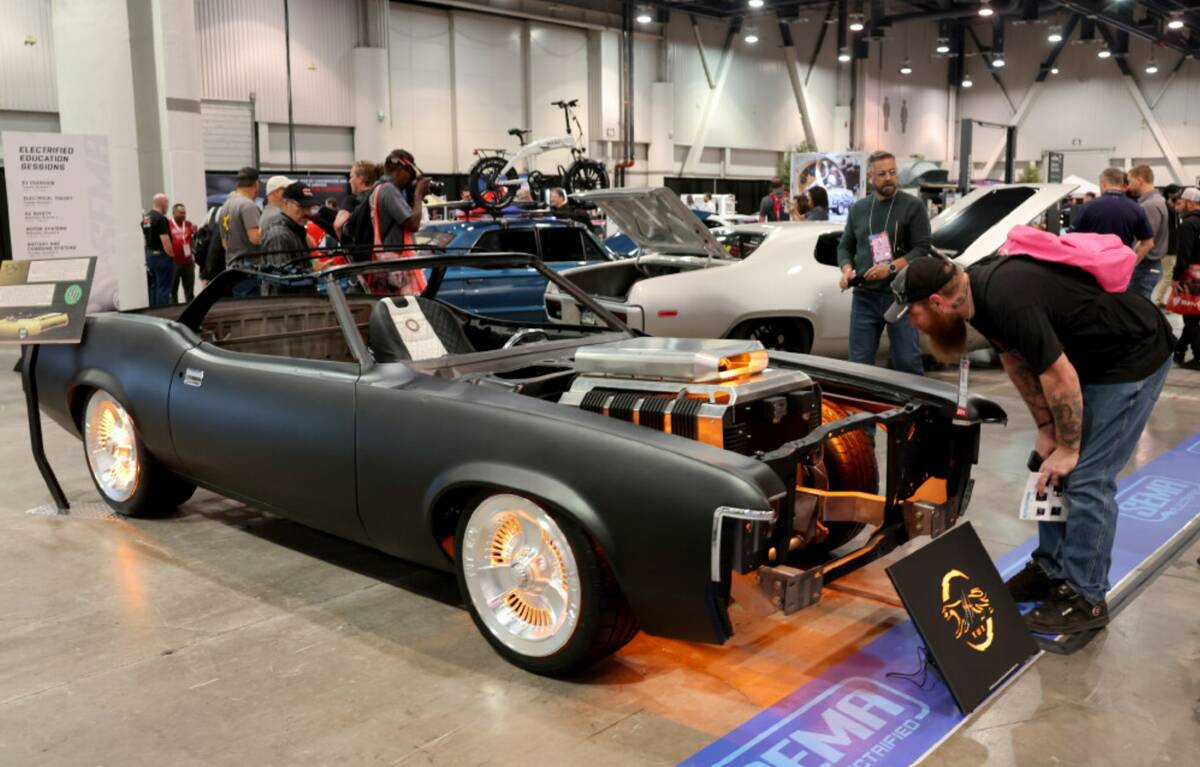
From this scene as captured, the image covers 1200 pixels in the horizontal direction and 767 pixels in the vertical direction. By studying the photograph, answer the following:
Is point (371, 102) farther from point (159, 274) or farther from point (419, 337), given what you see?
→ point (419, 337)

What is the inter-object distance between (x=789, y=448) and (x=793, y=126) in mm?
30279

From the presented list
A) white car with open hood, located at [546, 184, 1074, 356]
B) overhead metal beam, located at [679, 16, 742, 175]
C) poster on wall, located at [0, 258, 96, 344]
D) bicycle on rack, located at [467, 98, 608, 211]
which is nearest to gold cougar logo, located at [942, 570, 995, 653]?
poster on wall, located at [0, 258, 96, 344]

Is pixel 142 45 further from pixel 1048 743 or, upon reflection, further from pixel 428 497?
pixel 1048 743

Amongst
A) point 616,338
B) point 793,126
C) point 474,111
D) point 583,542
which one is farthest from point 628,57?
point 583,542

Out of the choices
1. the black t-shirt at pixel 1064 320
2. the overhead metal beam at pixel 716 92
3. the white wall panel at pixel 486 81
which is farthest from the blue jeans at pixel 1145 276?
the overhead metal beam at pixel 716 92

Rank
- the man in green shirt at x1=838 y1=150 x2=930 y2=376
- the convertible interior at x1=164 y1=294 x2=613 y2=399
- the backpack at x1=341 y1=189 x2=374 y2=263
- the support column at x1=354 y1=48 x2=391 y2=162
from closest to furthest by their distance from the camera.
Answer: the convertible interior at x1=164 y1=294 x2=613 y2=399
the man in green shirt at x1=838 y1=150 x2=930 y2=376
the backpack at x1=341 y1=189 x2=374 y2=263
the support column at x1=354 y1=48 x2=391 y2=162

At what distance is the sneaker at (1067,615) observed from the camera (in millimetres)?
3455

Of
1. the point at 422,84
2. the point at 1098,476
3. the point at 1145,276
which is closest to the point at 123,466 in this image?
the point at 1098,476

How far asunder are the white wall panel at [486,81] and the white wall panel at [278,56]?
2.76m

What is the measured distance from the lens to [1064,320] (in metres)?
3.25

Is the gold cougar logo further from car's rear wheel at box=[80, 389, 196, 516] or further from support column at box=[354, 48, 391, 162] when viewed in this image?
support column at box=[354, 48, 391, 162]

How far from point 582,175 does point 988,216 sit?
912 centimetres

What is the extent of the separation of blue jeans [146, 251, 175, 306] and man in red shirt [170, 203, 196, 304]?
0.07 m

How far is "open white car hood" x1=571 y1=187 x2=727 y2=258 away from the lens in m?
7.37
